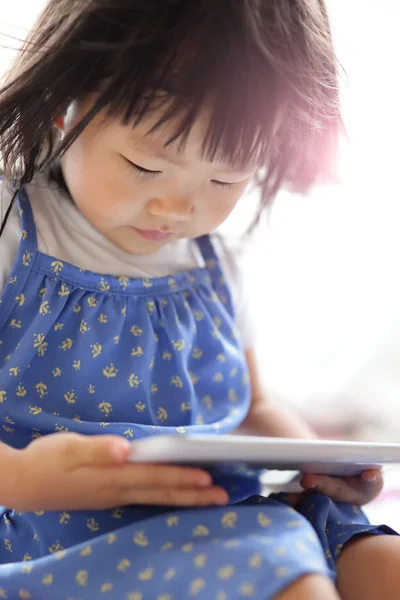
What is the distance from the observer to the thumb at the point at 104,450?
60cm

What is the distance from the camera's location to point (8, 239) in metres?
0.82

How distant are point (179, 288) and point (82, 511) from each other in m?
0.29

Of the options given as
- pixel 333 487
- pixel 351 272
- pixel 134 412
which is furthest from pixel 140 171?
pixel 351 272

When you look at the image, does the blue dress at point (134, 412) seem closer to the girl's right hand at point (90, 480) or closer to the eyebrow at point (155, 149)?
the girl's right hand at point (90, 480)

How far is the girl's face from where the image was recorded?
2.45ft

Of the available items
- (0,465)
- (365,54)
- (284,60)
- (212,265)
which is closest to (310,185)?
(212,265)

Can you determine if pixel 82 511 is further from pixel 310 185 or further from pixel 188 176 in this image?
pixel 310 185

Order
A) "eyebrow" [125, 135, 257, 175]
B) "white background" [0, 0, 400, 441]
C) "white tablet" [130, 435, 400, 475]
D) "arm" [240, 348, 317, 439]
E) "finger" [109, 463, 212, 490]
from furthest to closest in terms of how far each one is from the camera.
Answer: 1. "white background" [0, 0, 400, 441]
2. "arm" [240, 348, 317, 439]
3. "eyebrow" [125, 135, 257, 175]
4. "finger" [109, 463, 212, 490]
5. "white tablet" [130, 435, 400, 475]

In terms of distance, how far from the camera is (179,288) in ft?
3.05

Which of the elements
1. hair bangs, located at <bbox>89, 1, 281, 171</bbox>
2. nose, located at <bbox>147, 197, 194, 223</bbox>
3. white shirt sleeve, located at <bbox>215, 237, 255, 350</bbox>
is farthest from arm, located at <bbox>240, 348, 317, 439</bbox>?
hair bangs, located at <bbox>89, 1, 281, 171</bbox>

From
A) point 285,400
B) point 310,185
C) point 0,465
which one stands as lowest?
point 285,400

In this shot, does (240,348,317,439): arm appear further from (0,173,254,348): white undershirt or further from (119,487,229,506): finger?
(119,487,229,506): finger

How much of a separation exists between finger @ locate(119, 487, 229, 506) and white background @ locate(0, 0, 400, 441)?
2.06 ft

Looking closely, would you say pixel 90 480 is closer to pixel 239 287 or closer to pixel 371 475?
pixel 371 475
